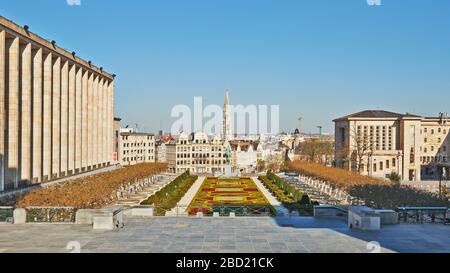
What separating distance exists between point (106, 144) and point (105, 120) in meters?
4.39

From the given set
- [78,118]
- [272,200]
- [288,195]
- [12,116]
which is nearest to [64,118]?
[78,118]

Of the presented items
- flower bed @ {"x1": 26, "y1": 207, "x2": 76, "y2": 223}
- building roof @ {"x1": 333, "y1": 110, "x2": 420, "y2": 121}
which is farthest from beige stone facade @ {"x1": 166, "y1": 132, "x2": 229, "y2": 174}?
flower bed @ {"x1": 26, "y1": 207, "x2": 76, "y2": 223}

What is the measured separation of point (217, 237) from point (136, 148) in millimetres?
140646

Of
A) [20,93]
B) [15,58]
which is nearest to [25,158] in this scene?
[20,93]

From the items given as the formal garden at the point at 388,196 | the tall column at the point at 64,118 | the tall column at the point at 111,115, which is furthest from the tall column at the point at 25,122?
the tall column at the point at 111,115

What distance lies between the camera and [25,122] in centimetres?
4809

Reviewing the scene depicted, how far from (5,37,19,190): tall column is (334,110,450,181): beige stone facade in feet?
238

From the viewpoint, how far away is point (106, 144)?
294 feet

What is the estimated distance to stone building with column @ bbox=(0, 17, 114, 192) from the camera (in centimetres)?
4462

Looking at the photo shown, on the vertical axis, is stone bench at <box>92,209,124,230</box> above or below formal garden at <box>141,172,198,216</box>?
above

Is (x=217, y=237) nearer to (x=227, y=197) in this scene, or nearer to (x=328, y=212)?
(x=328, y=212)

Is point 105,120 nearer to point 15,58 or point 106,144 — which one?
point 106,144

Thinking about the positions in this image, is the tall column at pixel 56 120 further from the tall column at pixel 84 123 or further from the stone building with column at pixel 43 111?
the tall column at pixel 84 123

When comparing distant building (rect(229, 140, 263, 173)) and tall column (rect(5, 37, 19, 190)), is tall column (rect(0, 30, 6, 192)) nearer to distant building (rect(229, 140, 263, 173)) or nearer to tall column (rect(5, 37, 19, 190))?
tall column (rect(5, 37, 19, 190))
